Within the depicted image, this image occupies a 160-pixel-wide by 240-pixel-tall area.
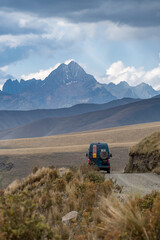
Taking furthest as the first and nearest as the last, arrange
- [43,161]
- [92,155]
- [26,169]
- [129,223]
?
[43,161] < [26,169] < [92,155] < [129,223]

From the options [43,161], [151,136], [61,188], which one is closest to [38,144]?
[43,161]

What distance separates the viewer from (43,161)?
197ft

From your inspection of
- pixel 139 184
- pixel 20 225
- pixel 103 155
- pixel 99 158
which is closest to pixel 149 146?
pixel 103 155

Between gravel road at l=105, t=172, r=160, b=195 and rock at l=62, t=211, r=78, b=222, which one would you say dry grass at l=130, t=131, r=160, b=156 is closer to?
gravel road at l=105, t=172, r=160, b=195

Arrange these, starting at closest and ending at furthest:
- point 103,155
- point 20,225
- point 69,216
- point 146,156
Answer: point 20,225 → point 69,216 → point 103,155 → point 146,156

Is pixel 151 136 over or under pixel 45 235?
over

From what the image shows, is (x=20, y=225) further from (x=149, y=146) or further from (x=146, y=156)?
(x=149, y=146)

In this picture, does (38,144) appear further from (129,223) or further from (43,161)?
(129,223)

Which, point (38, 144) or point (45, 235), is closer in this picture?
point (45, 235)

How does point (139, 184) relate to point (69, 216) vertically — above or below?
below

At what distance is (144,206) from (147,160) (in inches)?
646

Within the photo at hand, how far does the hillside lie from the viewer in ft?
70.7

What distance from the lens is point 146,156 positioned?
22906mm

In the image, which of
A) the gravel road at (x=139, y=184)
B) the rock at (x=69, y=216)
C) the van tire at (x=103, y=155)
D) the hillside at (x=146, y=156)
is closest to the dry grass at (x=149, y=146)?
the hillside at (x=146, y=156)
